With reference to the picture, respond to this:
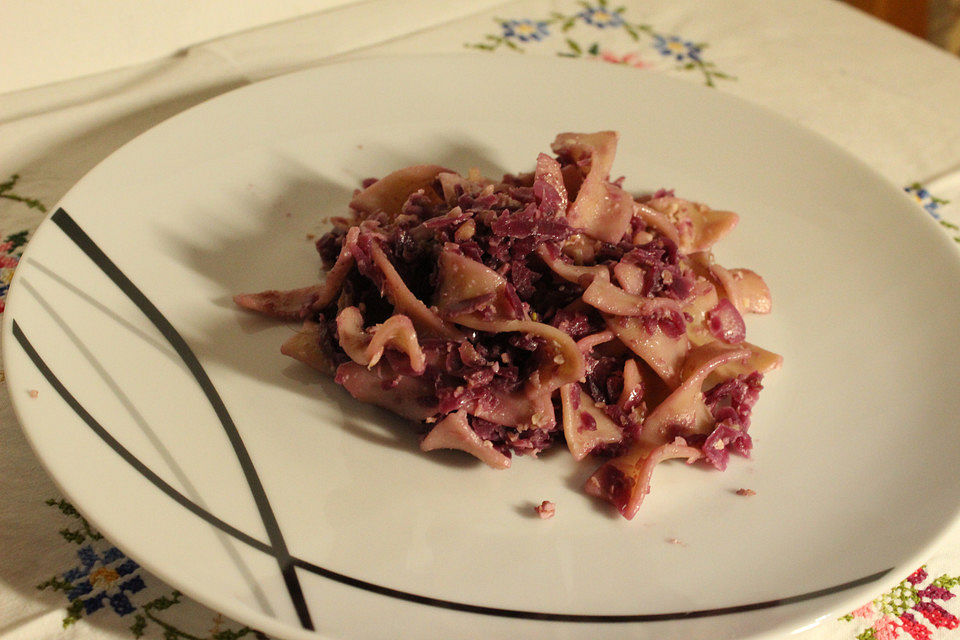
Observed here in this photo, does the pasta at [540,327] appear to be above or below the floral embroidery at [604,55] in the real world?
below

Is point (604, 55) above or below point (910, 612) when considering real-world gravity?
above

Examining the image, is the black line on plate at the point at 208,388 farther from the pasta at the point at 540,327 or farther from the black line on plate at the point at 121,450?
the pasta at the point at 540,327

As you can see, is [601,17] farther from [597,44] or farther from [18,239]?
[18,239]

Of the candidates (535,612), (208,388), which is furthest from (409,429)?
(535,612)

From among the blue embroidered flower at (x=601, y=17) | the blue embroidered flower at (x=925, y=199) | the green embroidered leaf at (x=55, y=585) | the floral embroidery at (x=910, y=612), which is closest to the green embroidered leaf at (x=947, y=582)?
the floral embroidery at (x=910, y=612)

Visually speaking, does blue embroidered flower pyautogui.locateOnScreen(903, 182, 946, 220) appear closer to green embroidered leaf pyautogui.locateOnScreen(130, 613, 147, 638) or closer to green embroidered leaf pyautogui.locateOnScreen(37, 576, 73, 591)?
green embroidered leaf pyautogui.locateOnScreen(130, 613, 147, 638)

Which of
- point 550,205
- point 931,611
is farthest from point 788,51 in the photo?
point 931,611
